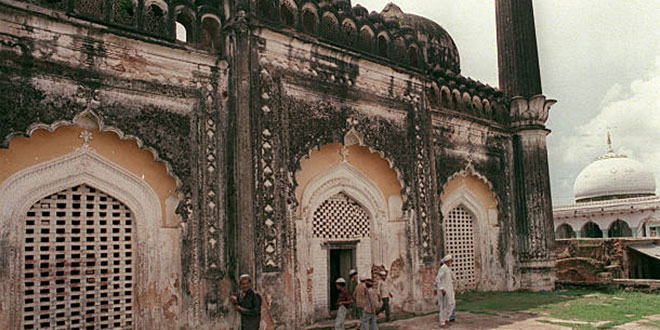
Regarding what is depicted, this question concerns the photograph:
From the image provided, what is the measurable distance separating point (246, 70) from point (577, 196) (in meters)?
37.4

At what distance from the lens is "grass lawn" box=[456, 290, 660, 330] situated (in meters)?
10.2

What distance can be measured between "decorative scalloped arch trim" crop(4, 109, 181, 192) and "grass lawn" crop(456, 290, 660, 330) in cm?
727

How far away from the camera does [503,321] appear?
10.3 m

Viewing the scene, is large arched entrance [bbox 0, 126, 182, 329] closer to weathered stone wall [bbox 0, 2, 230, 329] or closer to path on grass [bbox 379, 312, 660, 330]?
weathered stone wall [bbox 0, 2, 230, 329]

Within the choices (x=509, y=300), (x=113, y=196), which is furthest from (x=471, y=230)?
(x=113, y=196)

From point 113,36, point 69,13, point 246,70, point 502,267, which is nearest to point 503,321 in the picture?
point 502,267

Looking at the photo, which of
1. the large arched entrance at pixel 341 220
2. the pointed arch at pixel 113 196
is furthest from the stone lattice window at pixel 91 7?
the large arched entrance at pixel 341 220

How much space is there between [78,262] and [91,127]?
6.78ft

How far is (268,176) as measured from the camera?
9203 mm

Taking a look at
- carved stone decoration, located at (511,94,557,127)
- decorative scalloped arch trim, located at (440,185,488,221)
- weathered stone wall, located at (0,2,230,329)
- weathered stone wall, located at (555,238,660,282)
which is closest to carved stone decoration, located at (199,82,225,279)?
weathered stone wall, located at (0,2,230,329)

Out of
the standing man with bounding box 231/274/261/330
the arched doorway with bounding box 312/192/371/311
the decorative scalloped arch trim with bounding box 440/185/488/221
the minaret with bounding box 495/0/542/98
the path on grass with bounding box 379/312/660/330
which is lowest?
the path on grass with bounding box 379/312/660/330

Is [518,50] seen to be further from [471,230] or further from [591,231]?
[591,231]

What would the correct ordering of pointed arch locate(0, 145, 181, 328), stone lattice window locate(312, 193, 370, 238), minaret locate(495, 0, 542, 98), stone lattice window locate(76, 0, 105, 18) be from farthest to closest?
minaret locate(495, 0, 542, 98), stone lattice window locate(312, 193, 370, 238), stone lattice window locate(76, 0, 105, 18), pointed arch locate(0, 145, 181, 328)

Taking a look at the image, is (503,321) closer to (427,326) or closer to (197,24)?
(427,326)
